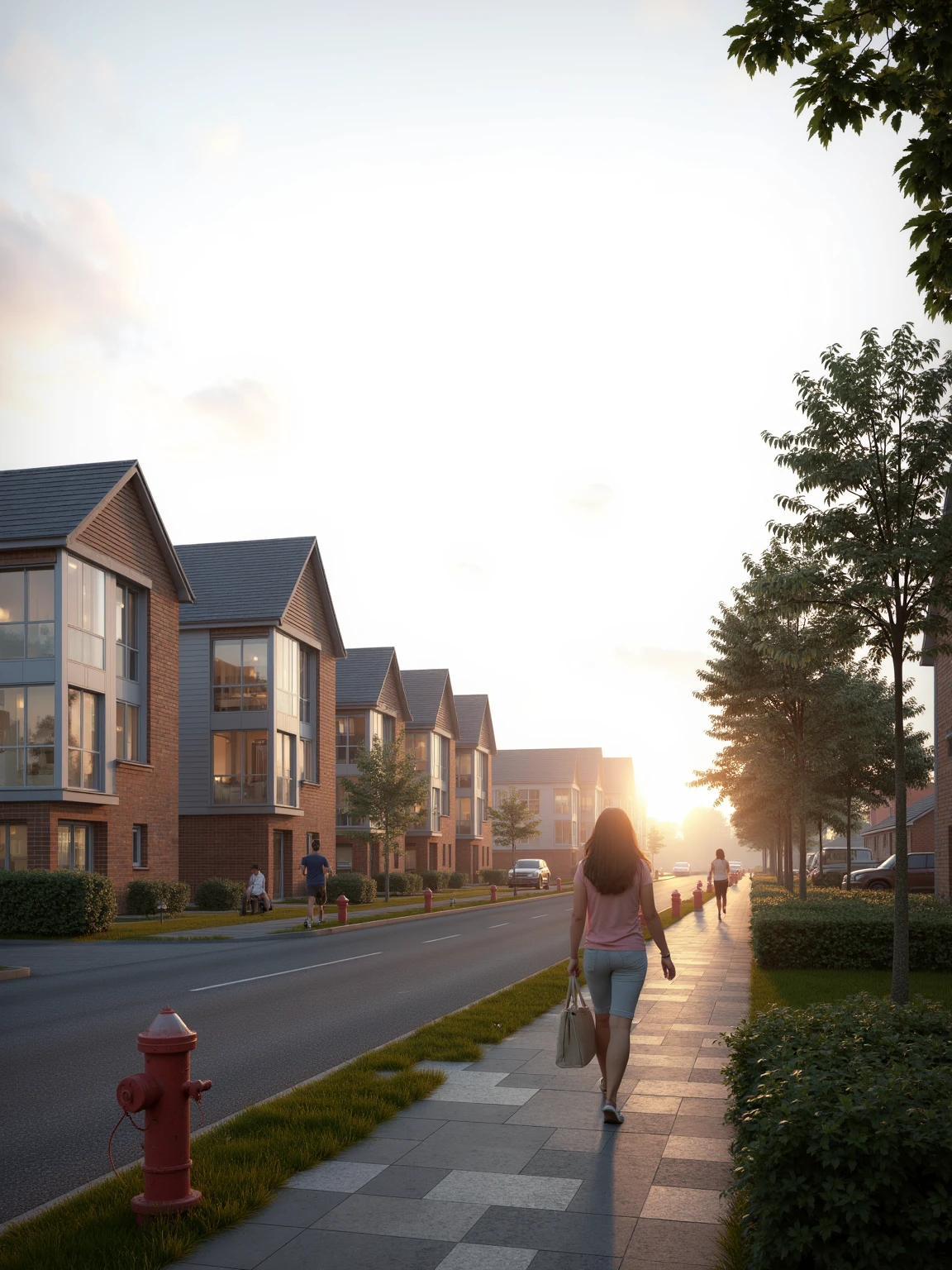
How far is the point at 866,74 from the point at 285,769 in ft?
117

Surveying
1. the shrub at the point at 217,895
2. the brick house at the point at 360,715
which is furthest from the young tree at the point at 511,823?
the shrub at the point at 217,895

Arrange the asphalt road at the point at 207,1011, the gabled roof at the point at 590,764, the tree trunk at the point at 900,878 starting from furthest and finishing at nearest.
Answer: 1. the gabled roof at the point at 590,764
2. the tree trunk at the point at 900,878
3. the asphalt road at the point at 207,1011

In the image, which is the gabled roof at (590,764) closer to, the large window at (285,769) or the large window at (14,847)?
the large window at (285,769)

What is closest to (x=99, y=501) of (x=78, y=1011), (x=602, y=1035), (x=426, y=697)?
(x=78, y=1011)

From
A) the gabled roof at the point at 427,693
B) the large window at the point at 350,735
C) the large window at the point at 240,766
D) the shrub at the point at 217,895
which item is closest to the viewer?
the shrub at the point at 217,895

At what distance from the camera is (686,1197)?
556cm

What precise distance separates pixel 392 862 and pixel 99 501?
30226 millimetres

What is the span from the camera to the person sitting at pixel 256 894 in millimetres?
31641

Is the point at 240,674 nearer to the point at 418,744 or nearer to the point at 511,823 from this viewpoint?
the point at 418,744

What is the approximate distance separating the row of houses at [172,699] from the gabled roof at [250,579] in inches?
2.9

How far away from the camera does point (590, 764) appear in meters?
108

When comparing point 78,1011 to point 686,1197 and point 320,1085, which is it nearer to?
point 320,1085

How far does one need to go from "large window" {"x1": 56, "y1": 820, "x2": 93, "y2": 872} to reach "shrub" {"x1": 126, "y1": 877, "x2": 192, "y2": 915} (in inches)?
47.9

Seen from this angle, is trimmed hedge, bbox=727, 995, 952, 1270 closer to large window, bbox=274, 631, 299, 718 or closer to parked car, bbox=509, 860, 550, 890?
large window, bbox=274, 631, 299, 718
